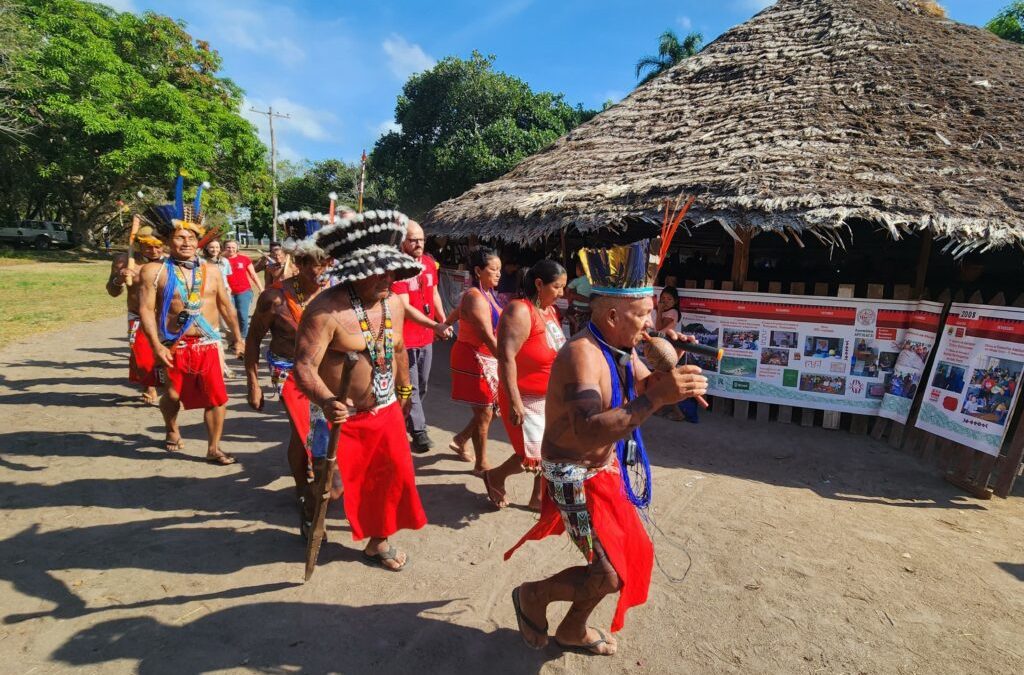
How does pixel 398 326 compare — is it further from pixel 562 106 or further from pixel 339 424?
pixel 562 106

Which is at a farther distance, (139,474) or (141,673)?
(139,474)

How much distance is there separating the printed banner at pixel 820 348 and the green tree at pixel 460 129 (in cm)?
2306

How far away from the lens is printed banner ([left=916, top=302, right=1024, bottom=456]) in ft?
14.5

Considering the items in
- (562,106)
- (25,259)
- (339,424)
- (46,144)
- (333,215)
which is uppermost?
(562,106)

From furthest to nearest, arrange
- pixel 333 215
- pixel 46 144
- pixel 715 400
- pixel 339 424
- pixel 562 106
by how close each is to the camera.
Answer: pixel 562 106, pixel 46 144, pixel 715 400, pixel 333 215, pixel 339 424

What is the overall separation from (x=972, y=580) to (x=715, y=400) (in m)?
3.58

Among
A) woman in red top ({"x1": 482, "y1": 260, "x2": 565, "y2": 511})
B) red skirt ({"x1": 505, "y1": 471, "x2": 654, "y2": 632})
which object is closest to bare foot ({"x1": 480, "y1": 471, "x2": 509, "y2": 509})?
woman in red top ({"x1": 482, "y1": 260, "x2": 565, "y2": 511})

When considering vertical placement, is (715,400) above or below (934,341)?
below

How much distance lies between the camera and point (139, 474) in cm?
448

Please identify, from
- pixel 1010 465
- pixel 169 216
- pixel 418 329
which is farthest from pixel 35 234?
pixel 1010 465

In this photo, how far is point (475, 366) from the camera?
14.5 ft

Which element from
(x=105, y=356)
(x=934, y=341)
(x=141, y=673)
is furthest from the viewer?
(x=105, y=356)

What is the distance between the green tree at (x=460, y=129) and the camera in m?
28.1

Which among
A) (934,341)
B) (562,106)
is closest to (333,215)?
(934,341)
